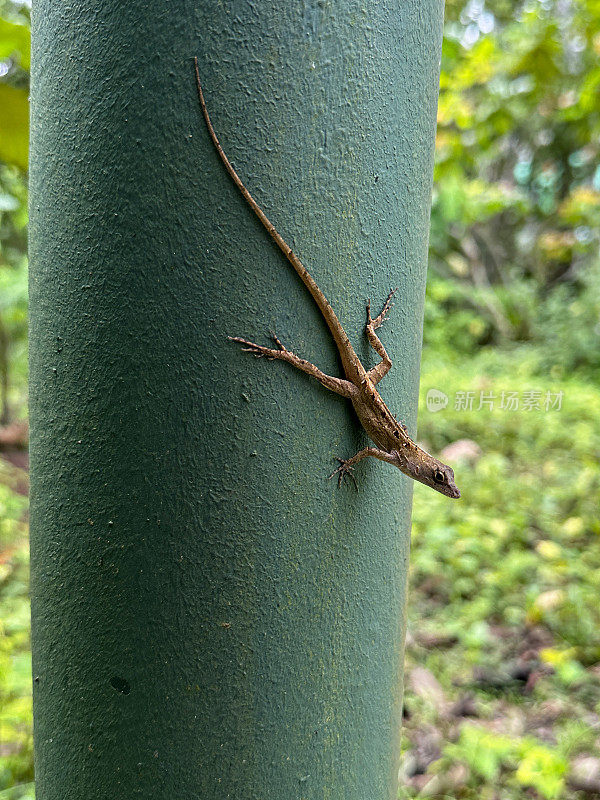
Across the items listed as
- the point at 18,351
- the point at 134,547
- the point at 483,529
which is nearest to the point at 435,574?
the point at 483,529

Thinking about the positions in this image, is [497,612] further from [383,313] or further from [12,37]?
[12,37]

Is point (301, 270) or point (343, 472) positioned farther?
point (343, 472)

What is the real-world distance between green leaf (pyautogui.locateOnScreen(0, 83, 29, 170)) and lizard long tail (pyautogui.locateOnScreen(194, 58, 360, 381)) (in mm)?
1078

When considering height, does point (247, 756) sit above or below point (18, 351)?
below

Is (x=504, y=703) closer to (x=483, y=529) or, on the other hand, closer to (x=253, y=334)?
(x=483, y=529)

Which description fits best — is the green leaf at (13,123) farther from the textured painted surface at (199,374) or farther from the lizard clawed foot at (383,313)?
the lizard clawed foot at (383,313)

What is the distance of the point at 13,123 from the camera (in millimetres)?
1781

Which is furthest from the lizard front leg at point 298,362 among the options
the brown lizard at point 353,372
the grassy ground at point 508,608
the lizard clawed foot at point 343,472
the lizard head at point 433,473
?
the grassy ground at point 508,608

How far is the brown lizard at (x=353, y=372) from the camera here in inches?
38.5

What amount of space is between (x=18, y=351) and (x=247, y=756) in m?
7.11

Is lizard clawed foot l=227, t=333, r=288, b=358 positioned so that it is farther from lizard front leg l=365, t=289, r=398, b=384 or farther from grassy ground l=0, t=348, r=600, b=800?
grassy ground l=0, t=348, r=600, b=800

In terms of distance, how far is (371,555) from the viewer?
1172 millimetres

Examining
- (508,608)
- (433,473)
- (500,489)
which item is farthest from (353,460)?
(500,489)

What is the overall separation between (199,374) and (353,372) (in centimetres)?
27
